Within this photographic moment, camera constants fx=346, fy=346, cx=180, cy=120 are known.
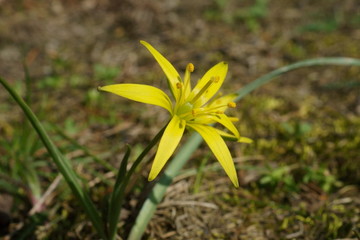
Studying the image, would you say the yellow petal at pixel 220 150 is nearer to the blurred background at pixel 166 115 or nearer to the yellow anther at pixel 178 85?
the yellow anther at pixel 178 85

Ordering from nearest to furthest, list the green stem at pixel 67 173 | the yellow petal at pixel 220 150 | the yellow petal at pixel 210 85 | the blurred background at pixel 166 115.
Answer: the yellow petal at pixel 220 150 < the green stem at pixel 67 173 < the yellow petal at pixel 210 85 < the blurred background at pixel 166 115

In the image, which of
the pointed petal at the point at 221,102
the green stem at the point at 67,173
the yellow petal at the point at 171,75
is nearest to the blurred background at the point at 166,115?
the green stem at the point at 67,173

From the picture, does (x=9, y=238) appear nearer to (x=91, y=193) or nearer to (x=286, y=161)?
(x=91, y=193)

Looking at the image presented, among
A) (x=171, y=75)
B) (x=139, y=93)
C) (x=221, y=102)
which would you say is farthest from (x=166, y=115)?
(x=139, y=93)

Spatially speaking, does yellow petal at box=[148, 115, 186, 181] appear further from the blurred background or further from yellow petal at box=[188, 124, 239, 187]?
the blurred background

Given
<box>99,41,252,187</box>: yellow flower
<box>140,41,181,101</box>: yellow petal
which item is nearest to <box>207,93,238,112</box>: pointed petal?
<box>99,41,252,187</box>: yellow flower

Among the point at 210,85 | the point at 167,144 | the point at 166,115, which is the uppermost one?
the point at 210,85

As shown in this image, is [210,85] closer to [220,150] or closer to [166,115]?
[220,150]
